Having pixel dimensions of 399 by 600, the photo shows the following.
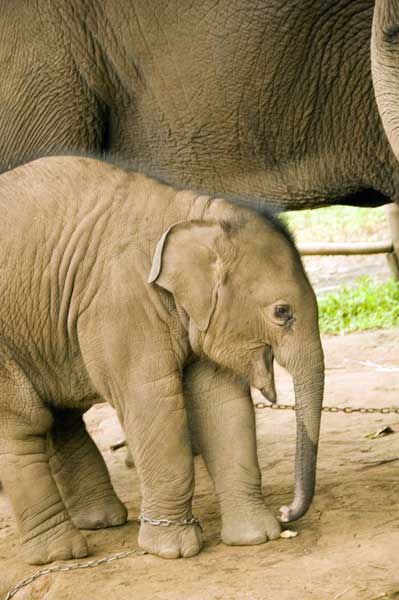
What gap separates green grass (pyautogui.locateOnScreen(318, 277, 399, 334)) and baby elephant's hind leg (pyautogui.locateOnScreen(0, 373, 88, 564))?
4.44 metres

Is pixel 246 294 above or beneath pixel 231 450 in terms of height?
above

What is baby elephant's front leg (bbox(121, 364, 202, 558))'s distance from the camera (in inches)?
174

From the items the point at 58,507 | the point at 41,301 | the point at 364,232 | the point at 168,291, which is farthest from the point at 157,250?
the point at 364,232

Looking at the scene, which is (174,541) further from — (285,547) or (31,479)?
(31,479)

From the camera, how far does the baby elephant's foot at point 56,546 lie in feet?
15.2

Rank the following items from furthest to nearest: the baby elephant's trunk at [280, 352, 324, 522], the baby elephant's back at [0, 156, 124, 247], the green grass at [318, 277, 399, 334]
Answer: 1. the green grass at [318, 277, 399, 334]
2. the baby elephant's back at [0, 156, 124, 247]
3. the baby elephant's trunk at [280, 352, 324, 522]

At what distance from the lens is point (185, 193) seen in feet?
15.2

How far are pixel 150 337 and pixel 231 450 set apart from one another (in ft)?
1.54

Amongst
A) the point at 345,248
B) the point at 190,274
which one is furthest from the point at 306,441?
the point at 345,248

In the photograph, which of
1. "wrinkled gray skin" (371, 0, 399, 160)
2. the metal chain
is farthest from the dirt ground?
"wrinkled gray skin" (371, 0, 399, 160)

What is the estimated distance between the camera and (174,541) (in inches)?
177

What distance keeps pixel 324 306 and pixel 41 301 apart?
504 cm

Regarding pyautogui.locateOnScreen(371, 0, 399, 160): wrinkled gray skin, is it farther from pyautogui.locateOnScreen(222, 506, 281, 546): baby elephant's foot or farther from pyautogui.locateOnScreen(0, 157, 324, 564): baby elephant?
pyautogui.locateOnScreen(222, 506, 281, 546): baby elephant's foot

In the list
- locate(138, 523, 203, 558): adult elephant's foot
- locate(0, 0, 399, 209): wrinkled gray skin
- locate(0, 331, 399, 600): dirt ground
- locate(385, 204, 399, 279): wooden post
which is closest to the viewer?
locate(0, 331, 399, 600): dirt ground
